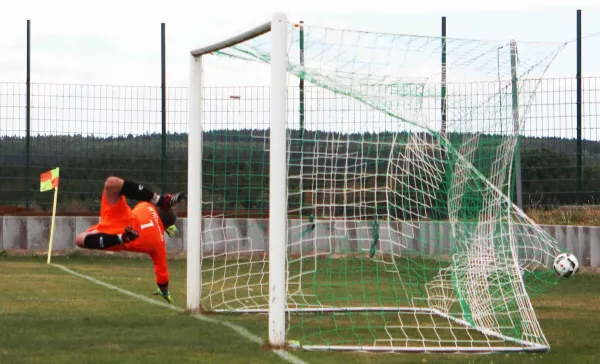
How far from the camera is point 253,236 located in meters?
20.2

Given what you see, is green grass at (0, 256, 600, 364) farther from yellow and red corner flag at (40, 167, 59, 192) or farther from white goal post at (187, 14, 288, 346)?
yellow and red corner flag at (40, 167, 59, 192)

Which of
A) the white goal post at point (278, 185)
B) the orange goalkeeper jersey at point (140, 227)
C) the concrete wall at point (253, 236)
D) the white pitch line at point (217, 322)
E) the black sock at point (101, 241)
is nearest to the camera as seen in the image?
the white pitch line at point (217, 322)

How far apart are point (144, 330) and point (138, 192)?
1792 mm

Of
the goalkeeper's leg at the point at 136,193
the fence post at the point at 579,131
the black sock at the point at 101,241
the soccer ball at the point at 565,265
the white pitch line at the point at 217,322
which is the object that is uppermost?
the fence post at the point at 579,131

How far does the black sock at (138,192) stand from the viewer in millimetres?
11828

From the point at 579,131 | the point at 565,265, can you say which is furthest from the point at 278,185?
the point at 579,131

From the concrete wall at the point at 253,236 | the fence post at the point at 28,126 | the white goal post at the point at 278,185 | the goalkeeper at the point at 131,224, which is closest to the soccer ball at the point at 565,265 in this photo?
the concrete wall at the point at 253,236

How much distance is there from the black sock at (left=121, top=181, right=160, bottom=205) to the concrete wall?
125 inches

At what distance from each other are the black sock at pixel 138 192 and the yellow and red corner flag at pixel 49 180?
9.49 m

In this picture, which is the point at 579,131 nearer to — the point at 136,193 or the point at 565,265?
the point at 565,265

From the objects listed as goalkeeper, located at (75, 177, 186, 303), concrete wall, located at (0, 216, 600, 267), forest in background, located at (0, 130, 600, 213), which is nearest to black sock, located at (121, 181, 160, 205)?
Answer: goalkeeper, located at (75, 177, 186, 303)

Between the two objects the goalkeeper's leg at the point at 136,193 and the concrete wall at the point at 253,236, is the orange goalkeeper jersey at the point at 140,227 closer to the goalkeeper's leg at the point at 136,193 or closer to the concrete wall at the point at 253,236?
the goalkeeper's leg at the point at 136,193

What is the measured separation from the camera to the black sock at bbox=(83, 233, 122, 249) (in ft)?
39.5

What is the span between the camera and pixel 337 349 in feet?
31.4
